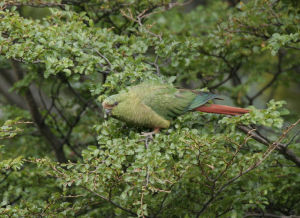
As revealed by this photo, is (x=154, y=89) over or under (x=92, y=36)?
under

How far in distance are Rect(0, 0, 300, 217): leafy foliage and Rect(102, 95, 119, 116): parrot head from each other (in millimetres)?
95

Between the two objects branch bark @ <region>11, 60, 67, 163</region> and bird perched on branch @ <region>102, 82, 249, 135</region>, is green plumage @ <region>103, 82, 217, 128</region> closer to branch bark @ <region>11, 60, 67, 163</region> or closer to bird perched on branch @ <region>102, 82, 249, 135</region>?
bird perched on branch @ <region>102, 82, 249, 135</region>

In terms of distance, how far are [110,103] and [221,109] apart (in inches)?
37.3

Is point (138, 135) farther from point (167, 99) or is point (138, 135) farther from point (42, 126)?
point (42, 126)

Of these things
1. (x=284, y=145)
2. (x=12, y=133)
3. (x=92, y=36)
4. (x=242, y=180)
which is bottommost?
(x=242, y=180)

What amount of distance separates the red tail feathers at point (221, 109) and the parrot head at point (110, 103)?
27.6 inches

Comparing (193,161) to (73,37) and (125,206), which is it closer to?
(125,206)

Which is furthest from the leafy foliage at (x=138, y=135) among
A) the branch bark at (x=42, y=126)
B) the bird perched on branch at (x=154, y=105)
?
the bird perched on branch at (x=154, y=105)

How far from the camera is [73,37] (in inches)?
137

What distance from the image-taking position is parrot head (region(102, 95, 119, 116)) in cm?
315

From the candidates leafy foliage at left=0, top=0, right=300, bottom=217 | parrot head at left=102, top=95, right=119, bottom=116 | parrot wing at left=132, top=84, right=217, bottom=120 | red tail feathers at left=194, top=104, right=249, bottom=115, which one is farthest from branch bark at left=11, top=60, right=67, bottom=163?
red tail feathers at left=194, top=104, right=249, bottom=115

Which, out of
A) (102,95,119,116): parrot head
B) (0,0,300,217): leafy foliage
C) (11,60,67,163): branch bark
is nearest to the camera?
(0,0,300,217): leafy foliage

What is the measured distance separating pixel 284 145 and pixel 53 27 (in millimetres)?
2301

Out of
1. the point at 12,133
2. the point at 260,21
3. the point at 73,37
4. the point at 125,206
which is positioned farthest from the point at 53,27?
the point at 260,21
